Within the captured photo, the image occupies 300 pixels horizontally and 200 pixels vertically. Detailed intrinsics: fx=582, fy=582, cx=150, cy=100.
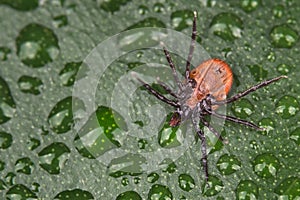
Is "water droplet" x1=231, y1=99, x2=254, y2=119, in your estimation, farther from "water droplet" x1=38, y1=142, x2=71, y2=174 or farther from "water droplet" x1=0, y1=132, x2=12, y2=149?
"water droplet" x1=0, y1=132, x2=12, y2=149

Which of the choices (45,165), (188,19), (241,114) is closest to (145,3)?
(188,19)

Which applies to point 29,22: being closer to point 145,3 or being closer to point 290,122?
point 145,3

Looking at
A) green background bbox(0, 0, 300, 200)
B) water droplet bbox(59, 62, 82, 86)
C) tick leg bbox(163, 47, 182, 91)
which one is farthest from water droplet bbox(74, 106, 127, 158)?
tick leg bbox(163, 47, 182, 91)

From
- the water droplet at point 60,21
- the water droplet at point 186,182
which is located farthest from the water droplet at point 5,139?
the water droplet at point 186,182

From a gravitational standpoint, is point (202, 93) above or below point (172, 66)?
below

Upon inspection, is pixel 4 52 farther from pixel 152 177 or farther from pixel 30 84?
pixel 152 177

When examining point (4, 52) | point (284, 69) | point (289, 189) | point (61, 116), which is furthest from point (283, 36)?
point (4, 52)

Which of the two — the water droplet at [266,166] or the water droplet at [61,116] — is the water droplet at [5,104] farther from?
the water droplet at [266,166]
